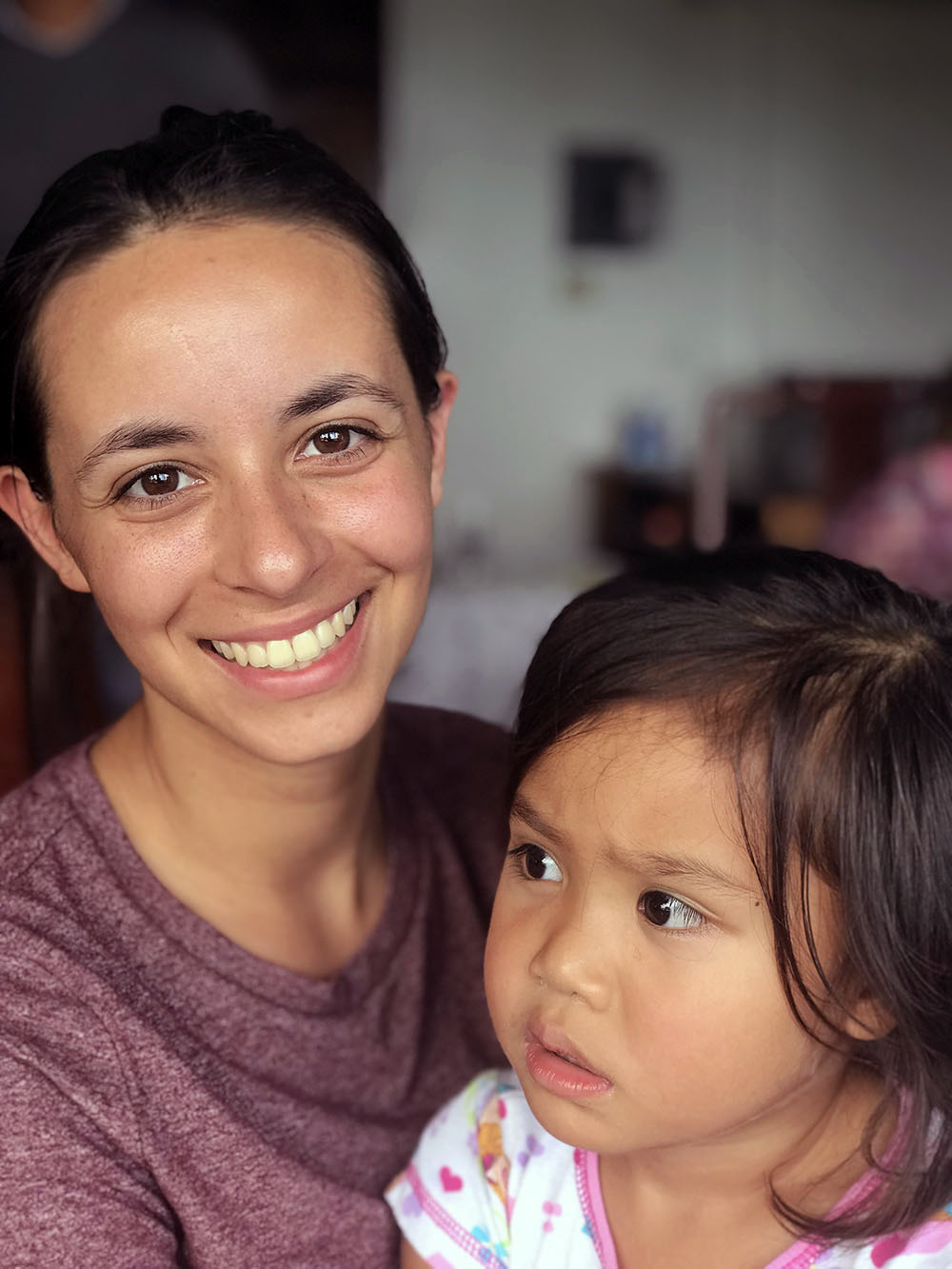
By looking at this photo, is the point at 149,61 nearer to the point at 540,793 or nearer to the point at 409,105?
the point at 409,105

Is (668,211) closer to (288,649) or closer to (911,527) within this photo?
(911,527)

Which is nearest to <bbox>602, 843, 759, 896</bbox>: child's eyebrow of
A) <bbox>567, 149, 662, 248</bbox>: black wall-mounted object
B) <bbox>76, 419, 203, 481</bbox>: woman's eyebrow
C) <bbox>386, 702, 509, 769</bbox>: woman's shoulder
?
<bbox>76, 419, 203, 481</bbox>: woman's eyebrow

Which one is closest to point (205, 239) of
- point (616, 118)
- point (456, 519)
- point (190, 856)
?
point (190, 856)

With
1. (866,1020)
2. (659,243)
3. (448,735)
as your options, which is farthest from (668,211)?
(866,1020)

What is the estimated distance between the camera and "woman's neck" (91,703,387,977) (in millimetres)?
Result: 1354

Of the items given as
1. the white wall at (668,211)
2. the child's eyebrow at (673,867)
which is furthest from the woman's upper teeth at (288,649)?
the white wall at (668,211)

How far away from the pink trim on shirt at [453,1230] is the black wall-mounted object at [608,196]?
19.3 feet

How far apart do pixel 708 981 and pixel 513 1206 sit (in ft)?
1.09

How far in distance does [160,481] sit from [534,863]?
0.48 m

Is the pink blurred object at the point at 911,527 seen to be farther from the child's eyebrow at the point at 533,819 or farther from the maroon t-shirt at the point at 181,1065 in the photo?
the child's eyebrow at the point at 533,819

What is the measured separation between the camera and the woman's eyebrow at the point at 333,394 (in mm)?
1174

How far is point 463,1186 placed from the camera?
4.06 ft

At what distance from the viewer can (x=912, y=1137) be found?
115cm

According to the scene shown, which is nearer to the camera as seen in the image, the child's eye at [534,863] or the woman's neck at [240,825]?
the child's eye at [534,863]
